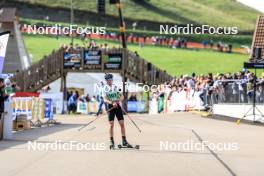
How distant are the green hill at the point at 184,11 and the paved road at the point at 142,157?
9677 centimetres

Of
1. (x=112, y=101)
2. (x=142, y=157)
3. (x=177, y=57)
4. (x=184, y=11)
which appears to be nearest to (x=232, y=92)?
(x=112, y=101)

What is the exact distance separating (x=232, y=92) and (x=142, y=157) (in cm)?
1453

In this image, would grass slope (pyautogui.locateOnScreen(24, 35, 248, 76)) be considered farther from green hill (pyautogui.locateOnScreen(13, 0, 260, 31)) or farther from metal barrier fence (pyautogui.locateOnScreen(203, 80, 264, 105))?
metal barrier fence (pyautogui.locateOnScreen(203, 80, 264, 105))

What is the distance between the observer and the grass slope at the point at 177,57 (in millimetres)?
75812

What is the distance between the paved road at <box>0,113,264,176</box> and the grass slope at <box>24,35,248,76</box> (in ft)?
171

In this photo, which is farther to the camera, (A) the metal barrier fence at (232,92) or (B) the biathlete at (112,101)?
(A) the metal barrier fence at (232,92)

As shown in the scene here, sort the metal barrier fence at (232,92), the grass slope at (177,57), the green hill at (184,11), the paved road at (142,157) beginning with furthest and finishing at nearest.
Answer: the green hill at (184,11) < the grass slope at (177,57) < the metal barrier fence at (232,92) < the paved road at (142,157)

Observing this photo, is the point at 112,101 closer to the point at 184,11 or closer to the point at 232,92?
the point at 232,92

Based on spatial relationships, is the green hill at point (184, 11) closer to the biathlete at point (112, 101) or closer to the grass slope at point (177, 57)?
the grass slope at point (177, 57)

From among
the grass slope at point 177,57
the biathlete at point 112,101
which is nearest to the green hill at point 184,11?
the grass slope at point 177,57

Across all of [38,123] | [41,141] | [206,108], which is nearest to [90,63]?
[206,108]

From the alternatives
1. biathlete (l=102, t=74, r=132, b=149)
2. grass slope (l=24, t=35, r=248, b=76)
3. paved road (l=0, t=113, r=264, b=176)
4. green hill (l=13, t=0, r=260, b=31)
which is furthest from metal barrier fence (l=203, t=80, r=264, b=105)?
green hill (l=13, t=0, r=260, b=31)

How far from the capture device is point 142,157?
15148 mm

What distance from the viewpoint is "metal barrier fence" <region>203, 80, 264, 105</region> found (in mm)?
27047
